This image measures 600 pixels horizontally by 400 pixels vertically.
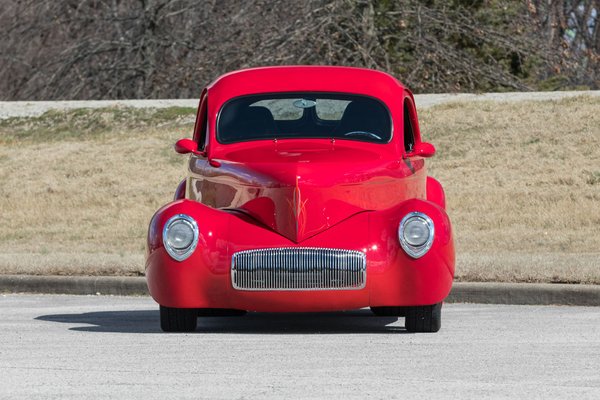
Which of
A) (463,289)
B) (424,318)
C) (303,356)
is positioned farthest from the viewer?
(463,289)

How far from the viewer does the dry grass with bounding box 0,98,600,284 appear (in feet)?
46.1

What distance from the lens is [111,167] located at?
2275cm

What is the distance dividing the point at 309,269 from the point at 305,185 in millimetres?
602

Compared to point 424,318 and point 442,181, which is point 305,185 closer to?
point 424,318

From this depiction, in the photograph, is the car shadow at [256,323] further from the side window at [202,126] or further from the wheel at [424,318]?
the side window at [202,126]

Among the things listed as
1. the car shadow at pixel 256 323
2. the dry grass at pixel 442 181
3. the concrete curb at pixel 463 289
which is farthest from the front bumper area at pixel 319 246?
the dry grass at pixel 442 181

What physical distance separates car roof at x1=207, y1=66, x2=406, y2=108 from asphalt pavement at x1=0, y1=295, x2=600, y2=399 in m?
1.68

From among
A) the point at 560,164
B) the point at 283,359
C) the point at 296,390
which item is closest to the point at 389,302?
the point at 283,359

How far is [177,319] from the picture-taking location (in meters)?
9.09

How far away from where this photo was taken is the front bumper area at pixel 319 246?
859cm

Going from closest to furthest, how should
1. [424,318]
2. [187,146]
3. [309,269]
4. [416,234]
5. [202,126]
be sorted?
[309,269] → [416,234] → [424,318] → [187,146] → [202,126]

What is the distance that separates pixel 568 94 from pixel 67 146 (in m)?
9.26

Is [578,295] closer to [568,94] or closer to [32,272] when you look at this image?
[32,272]

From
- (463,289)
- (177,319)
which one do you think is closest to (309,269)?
(177,319)
